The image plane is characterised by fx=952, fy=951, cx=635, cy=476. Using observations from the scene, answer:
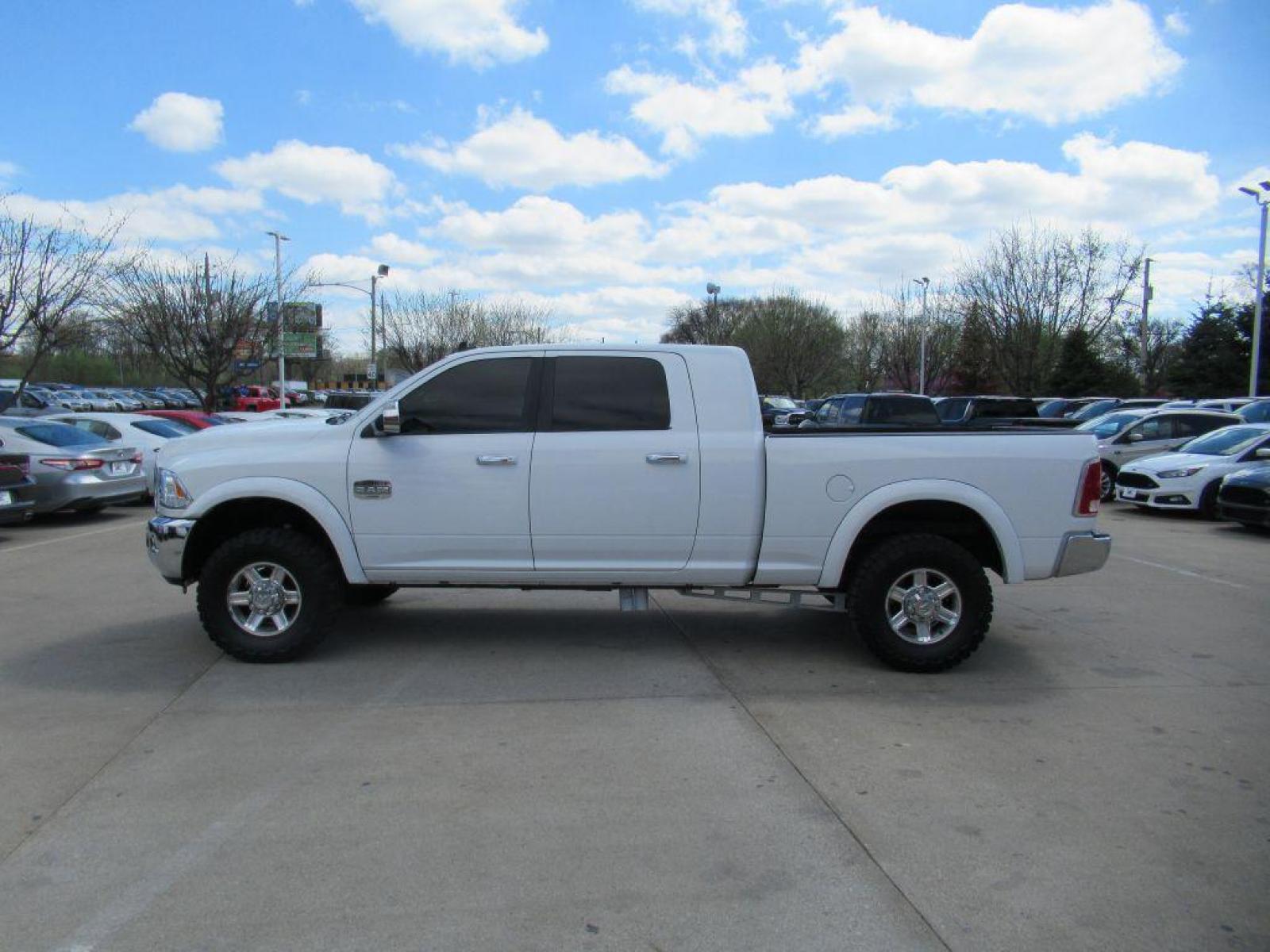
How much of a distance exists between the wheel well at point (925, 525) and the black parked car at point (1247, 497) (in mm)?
8347

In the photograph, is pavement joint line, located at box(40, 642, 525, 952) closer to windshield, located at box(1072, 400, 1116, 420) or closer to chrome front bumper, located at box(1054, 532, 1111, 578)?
chrome front bumper, located at box(1054, 532, 1111, 578)

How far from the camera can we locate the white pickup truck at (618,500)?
5820 millimetres

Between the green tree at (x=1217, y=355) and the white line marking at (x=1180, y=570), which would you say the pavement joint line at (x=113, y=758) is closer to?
the white line marking at (x=1180, y=570)

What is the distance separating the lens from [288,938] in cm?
303

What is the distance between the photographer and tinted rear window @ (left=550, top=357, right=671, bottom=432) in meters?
5.96

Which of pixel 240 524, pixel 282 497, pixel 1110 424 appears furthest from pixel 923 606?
pixel 1110 424

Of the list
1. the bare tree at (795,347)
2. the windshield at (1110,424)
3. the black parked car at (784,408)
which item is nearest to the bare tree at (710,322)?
the bare tree at (795,347)

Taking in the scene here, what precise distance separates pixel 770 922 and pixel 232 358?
31.8 metres

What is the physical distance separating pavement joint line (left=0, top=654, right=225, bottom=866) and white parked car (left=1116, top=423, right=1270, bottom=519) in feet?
46.2

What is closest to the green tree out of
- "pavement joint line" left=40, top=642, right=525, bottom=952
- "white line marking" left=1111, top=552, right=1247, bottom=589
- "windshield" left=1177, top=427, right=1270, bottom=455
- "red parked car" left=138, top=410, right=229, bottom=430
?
"windshield" left=1177, top=427, right=1270, bottom=455

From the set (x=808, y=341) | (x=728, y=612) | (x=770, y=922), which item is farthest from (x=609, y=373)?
(x=808, y=341)

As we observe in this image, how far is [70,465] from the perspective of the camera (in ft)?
43.5

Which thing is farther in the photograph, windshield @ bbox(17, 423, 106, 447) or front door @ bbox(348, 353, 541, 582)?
windshield @ bbox(17, 423, 106, 447)

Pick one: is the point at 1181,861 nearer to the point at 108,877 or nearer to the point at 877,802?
the point at 877,802
